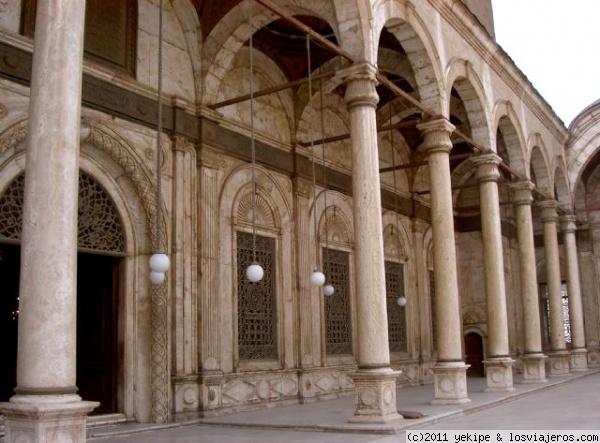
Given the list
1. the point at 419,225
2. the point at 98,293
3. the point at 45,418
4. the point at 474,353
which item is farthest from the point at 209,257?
the point at 474,353

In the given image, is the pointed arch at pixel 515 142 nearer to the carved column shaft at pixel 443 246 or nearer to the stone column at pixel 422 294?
the stone column at pixel 422 294

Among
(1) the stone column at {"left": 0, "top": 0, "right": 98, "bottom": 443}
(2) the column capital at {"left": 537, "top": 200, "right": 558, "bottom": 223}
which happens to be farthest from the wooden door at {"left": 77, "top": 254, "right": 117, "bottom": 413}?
(2) the column capital at {"left": 537, "top": 200, "right": 558, "bottom": 223}

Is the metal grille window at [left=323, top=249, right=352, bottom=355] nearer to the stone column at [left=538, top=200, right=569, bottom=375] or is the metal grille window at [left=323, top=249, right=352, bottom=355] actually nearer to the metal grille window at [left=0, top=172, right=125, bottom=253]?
the metal grille window at [left=0, top=172, right=125, bottom=253]

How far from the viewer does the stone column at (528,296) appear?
1548 centimetres

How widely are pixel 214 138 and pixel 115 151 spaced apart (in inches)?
79.8

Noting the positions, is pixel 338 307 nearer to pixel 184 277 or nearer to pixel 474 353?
pixel 184 277

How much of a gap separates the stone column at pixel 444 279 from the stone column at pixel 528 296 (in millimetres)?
4594

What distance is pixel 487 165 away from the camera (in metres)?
13.7

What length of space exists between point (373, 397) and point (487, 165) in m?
6.47

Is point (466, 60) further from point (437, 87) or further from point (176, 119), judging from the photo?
point (176, 119)

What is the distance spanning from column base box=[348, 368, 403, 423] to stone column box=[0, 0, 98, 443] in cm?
412

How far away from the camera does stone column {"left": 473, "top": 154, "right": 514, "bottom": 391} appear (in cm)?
1316

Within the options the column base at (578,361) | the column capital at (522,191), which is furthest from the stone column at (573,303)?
the column capital at (522,191)

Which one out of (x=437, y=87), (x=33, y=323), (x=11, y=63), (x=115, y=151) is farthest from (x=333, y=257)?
(x=33, y=323)
